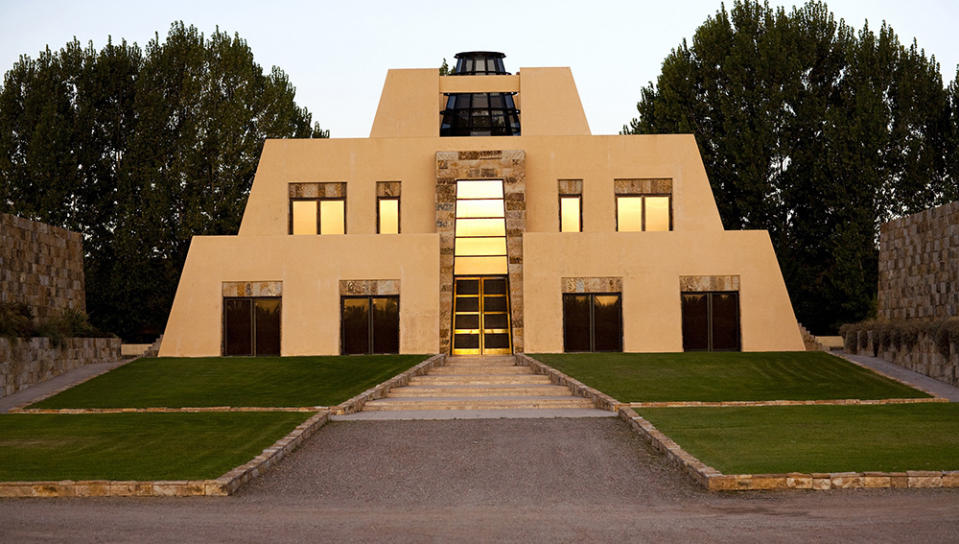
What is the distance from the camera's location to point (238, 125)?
4859 centimetres

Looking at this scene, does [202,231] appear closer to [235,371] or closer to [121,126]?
[121,126]

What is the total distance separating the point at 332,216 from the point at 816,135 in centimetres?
2332

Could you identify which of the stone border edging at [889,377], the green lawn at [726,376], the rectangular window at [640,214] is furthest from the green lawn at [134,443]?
the rectangular window at [640,214]

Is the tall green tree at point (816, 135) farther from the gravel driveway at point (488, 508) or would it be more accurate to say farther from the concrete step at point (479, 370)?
the gravel driveway at point (488, 508)

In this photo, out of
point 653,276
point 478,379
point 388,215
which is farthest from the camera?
point 388,215

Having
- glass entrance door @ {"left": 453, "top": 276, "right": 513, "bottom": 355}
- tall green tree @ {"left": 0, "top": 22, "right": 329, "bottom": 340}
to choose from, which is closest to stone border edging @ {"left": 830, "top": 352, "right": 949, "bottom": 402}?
glass entrance door @ {"left": 453, "top": 276, "right": 513, "bottom": 355}

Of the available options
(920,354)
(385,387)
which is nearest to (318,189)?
(385,387)

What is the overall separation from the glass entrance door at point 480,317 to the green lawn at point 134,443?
54.6 ft

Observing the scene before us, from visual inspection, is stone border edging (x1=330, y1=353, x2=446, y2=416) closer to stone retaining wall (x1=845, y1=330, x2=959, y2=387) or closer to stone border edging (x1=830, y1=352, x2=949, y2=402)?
stone border edging (x1=830, y1=352, x2=949, y2=402)

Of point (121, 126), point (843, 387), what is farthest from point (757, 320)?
point (121, 126)

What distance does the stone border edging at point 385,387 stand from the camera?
1932 cm

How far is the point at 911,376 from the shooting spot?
24.1 meters

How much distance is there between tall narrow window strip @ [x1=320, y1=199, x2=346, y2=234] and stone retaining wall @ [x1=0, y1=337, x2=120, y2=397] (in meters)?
9.30

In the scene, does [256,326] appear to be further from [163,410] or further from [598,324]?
[163,410]
